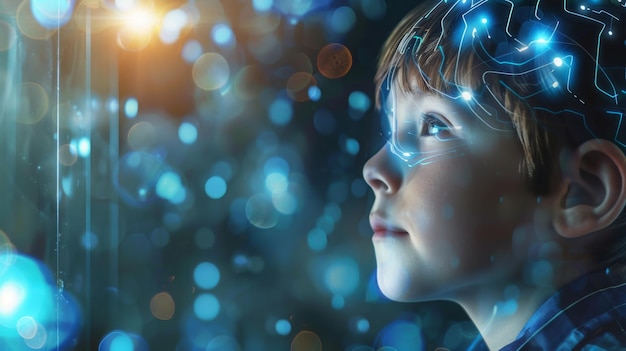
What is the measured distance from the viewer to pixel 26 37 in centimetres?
50

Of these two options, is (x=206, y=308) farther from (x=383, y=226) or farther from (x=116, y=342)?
(x=383, y=226)

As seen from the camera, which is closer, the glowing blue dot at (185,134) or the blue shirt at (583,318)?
the blue shirt at (583,318)

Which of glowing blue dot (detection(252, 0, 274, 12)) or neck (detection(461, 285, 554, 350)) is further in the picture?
glowing blue dot (detection(252, 0, 274, 12))

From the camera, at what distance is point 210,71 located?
57cm

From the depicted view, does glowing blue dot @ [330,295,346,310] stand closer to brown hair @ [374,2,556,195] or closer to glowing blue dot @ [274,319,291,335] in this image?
glowing blue dot @ [274,319,291,335]

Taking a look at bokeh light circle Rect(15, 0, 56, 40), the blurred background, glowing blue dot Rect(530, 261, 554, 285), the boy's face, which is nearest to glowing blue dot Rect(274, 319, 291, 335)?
the blurred background

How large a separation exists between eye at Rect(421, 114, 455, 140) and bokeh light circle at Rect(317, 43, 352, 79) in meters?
0.12

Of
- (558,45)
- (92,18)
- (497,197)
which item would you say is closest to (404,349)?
(497,197)

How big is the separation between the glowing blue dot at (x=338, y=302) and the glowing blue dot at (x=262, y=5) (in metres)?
0.27

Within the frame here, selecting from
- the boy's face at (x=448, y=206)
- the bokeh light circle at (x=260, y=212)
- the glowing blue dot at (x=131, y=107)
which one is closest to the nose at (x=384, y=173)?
the boy's face at (x=448, y=206)

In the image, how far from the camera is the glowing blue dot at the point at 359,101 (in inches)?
21.6

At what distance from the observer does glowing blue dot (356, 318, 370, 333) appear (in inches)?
21.6

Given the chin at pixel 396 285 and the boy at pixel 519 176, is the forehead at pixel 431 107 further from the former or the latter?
the chin at pixel 396 285

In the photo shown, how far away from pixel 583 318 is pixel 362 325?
0.62 ft
